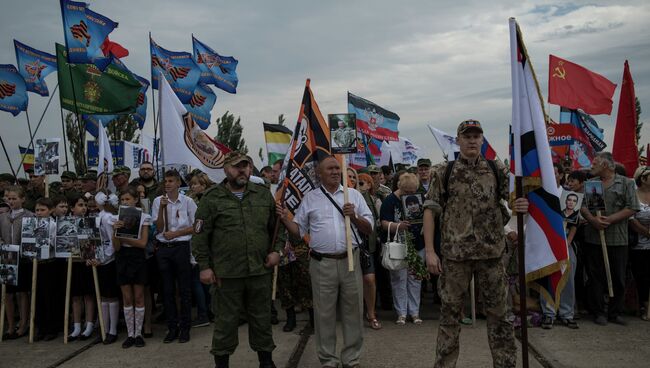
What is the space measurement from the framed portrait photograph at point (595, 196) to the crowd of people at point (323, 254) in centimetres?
11

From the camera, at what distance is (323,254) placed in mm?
5340

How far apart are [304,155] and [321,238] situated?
0.96m

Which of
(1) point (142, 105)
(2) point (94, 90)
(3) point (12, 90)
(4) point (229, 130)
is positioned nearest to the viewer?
(2) point (94, 90)

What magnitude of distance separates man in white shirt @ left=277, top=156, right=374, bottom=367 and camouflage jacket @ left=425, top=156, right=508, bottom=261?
978mm

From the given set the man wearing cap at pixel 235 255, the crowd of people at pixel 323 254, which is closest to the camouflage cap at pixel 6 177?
the crowd of people at pixel 323 254

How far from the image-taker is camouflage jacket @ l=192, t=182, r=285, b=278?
5.22 metres

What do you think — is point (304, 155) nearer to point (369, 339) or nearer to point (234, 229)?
point (234, 229)

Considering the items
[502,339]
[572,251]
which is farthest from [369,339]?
[572,251]

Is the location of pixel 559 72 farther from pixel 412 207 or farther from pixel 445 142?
pixel 412 207

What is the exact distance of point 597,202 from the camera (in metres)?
7.25

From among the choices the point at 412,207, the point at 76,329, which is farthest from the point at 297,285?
the point at 76,329

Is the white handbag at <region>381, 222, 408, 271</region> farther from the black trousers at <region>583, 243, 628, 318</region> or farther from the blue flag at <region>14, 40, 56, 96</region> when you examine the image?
the blue flag at <region>14, 40, 56, 96</region>

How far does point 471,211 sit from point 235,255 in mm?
2186

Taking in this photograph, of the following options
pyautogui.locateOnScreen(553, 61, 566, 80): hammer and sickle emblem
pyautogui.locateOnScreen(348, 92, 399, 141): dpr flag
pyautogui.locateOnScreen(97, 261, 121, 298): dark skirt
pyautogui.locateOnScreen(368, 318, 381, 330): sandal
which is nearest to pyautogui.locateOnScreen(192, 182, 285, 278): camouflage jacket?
pyautogui.locateOnScreen(368, 318, 381, 330): sandal
